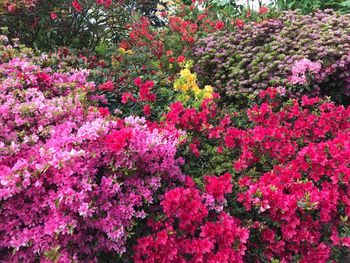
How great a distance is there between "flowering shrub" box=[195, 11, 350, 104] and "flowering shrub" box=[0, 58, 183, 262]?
191 cm

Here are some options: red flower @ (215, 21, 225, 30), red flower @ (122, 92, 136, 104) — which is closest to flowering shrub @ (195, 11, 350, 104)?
red flower @ (215, 21, 225, 30)

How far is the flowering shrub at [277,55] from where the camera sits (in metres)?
3.85

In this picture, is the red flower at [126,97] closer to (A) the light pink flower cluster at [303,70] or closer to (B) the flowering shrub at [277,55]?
(B) the flowering shrub at [277,55]

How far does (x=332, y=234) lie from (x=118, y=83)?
226 centimetres

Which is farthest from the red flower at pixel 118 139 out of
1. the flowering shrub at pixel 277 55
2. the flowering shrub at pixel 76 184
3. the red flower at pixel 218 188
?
the flowering shrub at pixel 277 55

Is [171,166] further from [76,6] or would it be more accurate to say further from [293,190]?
[76,6]

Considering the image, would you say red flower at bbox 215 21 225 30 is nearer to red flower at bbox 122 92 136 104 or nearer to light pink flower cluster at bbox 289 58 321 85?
light pink flower cluster at bbox 289 58 321 85

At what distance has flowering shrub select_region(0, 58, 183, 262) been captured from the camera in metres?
1.87

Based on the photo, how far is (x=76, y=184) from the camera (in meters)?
1.95

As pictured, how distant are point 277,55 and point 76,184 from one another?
2882 millimetres

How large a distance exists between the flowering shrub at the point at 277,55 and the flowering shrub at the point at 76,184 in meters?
1.91

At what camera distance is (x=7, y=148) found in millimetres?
2137

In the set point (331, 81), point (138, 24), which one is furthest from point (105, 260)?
point (138, 24)

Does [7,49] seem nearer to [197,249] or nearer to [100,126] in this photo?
[100,126]
